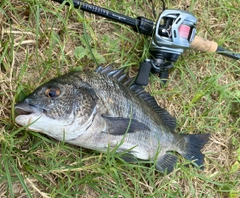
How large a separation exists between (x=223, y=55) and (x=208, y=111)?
665 millimetres

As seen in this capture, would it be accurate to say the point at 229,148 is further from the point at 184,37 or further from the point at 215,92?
the point at 184,37

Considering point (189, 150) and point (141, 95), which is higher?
point (141, 95)

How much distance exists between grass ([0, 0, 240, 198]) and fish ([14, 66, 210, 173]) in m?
0.14

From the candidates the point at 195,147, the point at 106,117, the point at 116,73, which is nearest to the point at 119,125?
the point at 106,117

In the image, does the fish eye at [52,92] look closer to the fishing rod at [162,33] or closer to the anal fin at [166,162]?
the fishing rod at [162,33]

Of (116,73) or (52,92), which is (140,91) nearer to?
(116,73)

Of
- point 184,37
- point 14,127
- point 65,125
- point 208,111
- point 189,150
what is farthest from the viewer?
point 208,111

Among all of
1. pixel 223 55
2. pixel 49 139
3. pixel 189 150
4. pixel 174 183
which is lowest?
pixel 174 183

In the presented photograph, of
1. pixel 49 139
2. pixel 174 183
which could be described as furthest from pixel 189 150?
pixel 49 139

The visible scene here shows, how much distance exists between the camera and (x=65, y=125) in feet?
8.26

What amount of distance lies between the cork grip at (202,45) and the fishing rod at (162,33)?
0.01m

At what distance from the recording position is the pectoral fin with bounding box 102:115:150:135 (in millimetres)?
2742

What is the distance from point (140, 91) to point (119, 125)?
0.55 metres

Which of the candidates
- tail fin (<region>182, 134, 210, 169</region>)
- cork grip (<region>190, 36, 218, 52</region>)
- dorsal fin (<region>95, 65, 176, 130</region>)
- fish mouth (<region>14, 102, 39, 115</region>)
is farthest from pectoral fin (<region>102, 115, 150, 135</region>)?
cork grip (<region>190, 36, 218, 52</region>)
